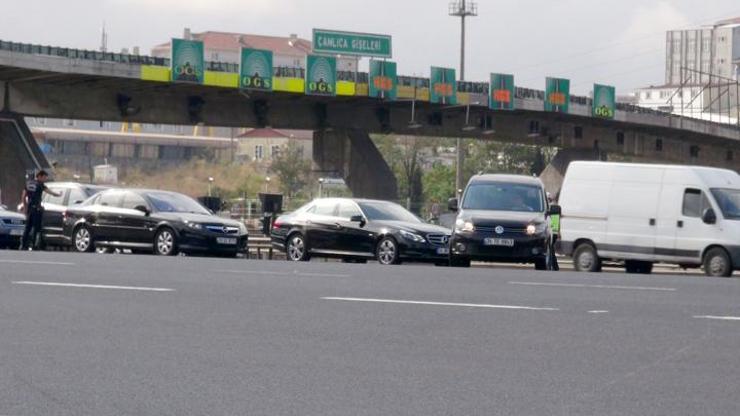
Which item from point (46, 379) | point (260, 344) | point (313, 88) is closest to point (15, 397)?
point (46, 379)

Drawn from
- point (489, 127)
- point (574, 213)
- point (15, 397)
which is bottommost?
point (15, 397)

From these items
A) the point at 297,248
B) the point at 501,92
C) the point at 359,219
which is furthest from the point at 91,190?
the point at 501,92

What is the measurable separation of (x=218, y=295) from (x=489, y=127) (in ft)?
187

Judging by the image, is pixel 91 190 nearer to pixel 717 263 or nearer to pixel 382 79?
pixel 717 263

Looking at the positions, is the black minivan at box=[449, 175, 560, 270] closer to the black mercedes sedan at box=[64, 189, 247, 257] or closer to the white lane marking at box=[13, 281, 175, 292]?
the black mercedes sedan at box=[64, 189, 247, 257]

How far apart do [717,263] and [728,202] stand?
1221 mm

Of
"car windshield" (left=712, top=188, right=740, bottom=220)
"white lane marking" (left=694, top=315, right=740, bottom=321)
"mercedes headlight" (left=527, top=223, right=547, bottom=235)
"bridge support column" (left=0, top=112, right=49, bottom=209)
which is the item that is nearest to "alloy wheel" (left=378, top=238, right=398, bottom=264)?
"mercedes headlight" (left=527, top=223, right=547, bottom=235)

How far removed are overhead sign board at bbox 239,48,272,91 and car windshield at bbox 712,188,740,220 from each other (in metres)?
31.5

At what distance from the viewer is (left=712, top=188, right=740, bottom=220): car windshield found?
27766 mm

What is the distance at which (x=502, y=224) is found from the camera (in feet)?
89.0

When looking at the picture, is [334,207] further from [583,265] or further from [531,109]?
[531,109]

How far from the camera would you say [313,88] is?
60156mm

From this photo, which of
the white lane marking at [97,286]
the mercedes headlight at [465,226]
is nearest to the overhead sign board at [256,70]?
the mercedes headlight at [465,226]

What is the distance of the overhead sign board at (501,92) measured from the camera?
68062mm
